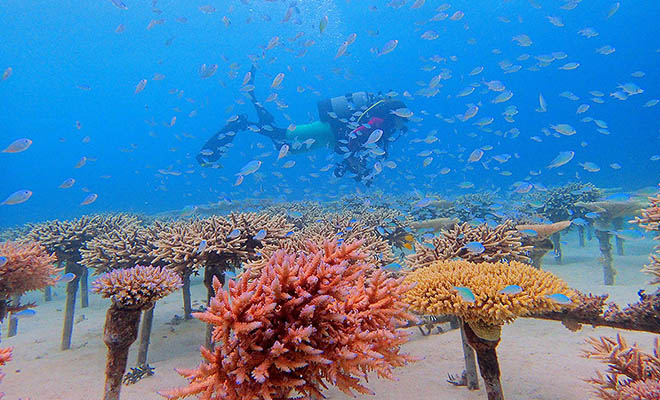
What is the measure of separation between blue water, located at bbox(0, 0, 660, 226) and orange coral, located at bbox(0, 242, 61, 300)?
18559 mm

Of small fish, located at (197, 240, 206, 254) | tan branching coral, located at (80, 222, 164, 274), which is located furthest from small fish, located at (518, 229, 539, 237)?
tan branching coral, located at (80, 222, 164, 274)

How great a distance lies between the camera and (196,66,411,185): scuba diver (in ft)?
40.5

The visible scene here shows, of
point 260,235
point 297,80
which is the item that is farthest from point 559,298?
point 297,80

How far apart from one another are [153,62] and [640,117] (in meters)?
135

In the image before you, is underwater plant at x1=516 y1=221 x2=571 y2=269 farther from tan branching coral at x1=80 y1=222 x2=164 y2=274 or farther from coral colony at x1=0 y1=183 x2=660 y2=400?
tan branching coral at x1=80 y1=222 x2=164 y2=274

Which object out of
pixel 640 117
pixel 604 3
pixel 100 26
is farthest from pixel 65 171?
pixel 640 117

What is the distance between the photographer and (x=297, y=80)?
374 ft

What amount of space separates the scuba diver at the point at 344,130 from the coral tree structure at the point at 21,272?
30.0 feet

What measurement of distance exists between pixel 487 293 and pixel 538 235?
4.03 metres

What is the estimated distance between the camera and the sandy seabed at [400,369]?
3.32 meters

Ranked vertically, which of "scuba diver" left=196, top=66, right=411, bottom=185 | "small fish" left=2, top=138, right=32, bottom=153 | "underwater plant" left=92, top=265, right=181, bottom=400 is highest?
"scuba diver" left=196, top=66, right=411, bottom=185

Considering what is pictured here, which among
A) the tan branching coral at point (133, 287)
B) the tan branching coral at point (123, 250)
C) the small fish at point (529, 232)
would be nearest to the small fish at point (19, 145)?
the tan branching coral at point (123, 250)

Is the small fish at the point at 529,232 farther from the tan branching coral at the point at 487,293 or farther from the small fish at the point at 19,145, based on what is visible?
the small fish at the point at 19,145

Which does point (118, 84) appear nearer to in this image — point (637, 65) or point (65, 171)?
point (65, 171)
